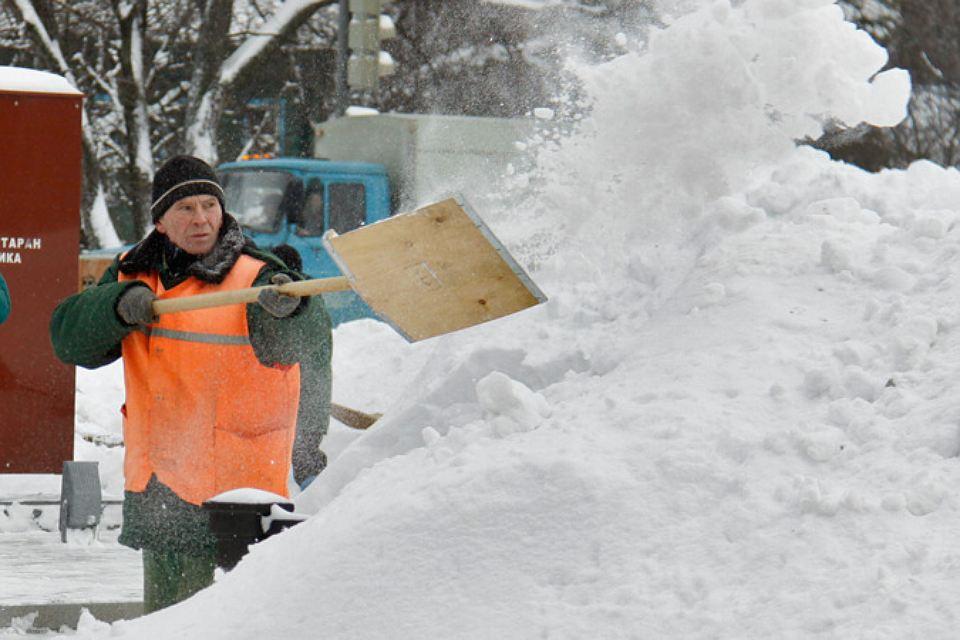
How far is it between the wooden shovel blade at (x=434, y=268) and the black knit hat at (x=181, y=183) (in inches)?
17.9

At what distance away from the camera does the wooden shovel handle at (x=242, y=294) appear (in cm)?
405

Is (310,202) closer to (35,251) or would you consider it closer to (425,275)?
(35,251)

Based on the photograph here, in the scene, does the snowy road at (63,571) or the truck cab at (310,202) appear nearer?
the snowy road at (63,571)

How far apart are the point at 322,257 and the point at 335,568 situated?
11.2m

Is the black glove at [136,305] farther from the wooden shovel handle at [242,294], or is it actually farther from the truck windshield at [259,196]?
the truck windshield at [259,196]

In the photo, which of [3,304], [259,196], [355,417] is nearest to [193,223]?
[3,304]

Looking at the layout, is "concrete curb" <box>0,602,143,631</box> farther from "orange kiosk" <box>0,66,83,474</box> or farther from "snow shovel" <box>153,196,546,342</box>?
"orange kiosk" <box>0,66,83,474</box>

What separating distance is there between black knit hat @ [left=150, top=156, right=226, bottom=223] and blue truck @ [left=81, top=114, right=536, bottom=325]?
380 inches

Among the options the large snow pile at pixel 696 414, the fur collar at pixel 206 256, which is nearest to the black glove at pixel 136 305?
the fur collar at pixel 206 256

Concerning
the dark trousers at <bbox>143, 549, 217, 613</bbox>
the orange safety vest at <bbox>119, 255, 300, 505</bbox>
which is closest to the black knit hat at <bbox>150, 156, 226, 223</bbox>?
the orange safety vest at <bbox>119, 255, 300, 505</bbox>

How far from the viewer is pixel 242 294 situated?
4141 millimetres

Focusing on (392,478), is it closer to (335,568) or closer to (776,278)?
(335,568)

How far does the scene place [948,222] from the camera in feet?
14.5

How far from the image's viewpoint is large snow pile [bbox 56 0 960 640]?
296 cm
